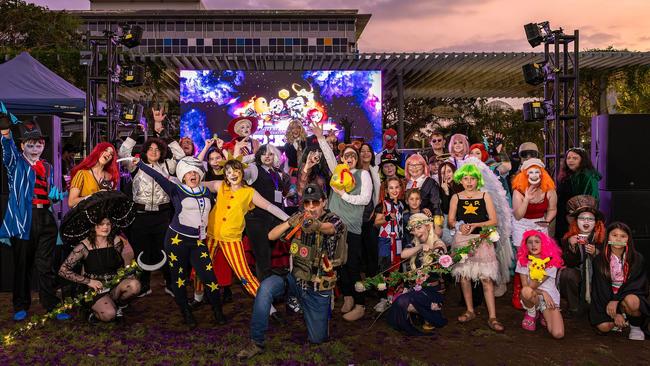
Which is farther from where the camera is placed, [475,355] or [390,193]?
[390,193]

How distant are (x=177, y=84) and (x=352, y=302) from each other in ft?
50.0

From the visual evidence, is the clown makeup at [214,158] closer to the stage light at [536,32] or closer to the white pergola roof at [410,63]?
the stage light at [536,32]

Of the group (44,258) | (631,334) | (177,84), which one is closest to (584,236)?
(631,334)

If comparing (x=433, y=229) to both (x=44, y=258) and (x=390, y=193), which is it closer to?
(x=390, y=193)

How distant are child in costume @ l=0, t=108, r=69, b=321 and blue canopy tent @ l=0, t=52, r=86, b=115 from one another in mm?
6964

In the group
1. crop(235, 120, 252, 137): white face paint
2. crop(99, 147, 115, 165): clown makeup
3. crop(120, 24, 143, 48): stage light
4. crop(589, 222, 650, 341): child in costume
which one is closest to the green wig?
crop(589, 222, 650, 341): child in costume

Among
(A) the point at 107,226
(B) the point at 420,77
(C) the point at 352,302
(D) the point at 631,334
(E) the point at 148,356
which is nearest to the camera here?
(E) the point at 148,356

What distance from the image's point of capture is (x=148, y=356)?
445cm

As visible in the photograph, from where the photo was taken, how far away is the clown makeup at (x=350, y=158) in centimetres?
568

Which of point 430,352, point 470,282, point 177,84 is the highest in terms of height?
point 177,84

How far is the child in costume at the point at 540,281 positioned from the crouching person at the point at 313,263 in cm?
181

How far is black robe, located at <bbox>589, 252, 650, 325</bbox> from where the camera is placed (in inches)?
194

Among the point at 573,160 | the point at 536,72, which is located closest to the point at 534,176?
the point at 573,160

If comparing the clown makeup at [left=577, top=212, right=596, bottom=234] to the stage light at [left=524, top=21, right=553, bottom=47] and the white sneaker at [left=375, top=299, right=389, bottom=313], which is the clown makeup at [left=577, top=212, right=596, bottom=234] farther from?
the stage light at [left=524, top=21, right=553, bottom=47]
